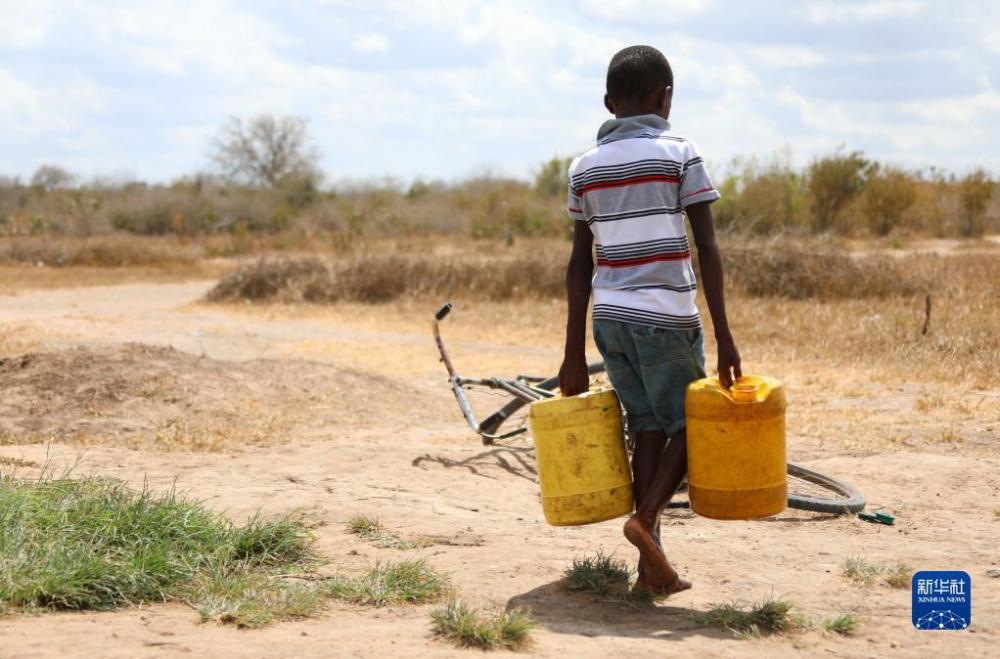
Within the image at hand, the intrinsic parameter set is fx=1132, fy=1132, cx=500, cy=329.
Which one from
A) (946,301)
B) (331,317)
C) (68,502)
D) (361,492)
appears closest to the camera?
(68,502)

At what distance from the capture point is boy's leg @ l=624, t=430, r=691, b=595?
343 cm

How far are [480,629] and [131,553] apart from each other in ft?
4.07

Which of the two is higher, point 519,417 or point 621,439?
point 621,439

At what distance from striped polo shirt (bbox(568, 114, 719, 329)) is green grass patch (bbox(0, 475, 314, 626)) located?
1.38 meters

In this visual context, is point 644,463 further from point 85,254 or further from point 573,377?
point 85,254

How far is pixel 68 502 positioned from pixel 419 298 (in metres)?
11.5

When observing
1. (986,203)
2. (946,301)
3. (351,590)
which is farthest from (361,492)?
(986,203)

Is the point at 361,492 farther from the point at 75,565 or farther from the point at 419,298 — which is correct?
the point at 419,298

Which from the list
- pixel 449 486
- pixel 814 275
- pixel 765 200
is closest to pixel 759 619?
pixel 449 486

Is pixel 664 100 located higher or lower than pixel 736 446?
higher

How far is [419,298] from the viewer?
606 inches

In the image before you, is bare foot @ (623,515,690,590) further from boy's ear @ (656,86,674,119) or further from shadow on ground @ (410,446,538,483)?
shadow on ground @ (410,446,538,483)

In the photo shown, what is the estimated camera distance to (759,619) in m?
3.33

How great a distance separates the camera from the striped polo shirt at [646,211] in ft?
11.1
